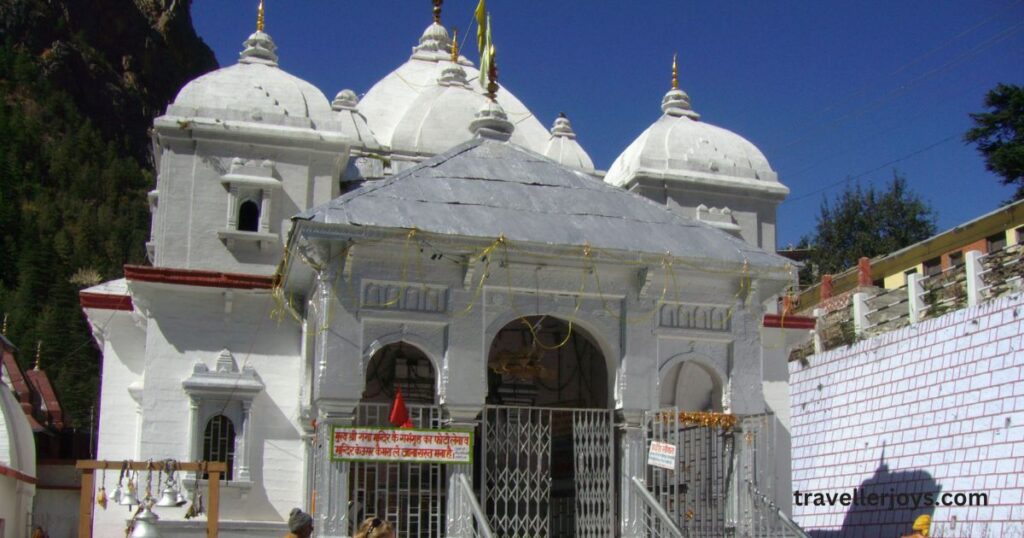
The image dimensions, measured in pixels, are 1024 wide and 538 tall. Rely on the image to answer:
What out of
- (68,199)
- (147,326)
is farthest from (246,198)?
(68,199)

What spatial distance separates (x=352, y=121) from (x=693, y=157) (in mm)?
5725

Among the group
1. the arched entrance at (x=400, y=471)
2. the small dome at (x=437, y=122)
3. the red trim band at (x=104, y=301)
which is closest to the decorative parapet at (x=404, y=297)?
the arched entrance at (x=400, y=471)

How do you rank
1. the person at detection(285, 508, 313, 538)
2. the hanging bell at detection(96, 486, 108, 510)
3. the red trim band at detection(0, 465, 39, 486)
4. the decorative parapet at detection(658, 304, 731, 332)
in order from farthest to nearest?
the red trim band at detection(0, 465, 39, 486) < the hanging bell at detection(96, 486, 108, 510) < the decorative parapet at detection(658, 304, 731, 332) < the person at detection(285, 508, 313, 538)

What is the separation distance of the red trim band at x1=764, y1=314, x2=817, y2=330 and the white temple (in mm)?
655

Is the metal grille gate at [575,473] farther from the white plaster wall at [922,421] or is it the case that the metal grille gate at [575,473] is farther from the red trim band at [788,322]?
the white plaster wall at [922,421]

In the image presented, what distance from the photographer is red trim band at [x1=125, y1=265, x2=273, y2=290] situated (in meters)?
17.0

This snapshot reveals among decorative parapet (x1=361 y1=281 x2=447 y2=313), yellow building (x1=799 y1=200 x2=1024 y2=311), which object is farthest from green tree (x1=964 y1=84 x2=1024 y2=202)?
decorative parapet (x1=361 y1=281 x2=447 y2=313)

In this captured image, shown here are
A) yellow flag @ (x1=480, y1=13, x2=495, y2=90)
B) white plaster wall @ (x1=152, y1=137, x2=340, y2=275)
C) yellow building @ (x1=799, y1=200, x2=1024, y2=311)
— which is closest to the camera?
yellow flag @ (x1=480, y1=13, x2=495, y2=90)

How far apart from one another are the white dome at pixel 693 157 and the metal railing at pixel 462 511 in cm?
776

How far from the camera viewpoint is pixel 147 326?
17.6 metres

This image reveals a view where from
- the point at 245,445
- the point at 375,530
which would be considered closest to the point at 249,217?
the point at 245,445

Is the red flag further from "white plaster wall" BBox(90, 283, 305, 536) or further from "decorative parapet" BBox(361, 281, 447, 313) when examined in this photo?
"white plaster wall" BBox(90, 283, 305, 536)

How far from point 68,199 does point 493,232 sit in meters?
55.2
